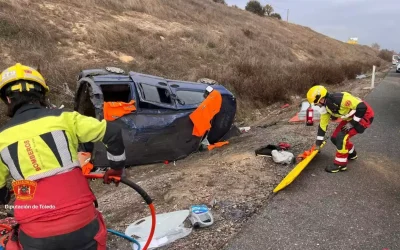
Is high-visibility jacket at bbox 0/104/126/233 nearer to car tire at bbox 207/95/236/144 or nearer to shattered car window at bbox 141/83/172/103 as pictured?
shattered car window at bbox 141/83/172/103

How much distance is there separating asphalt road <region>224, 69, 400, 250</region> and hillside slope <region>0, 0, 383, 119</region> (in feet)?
22.5

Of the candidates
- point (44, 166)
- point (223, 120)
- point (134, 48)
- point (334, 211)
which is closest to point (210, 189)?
point (334, 211)

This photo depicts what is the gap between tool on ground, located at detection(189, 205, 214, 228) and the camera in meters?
3.97

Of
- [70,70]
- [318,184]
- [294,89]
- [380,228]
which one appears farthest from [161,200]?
[294,89]

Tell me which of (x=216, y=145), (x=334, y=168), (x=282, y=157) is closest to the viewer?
(x=334, y=168)

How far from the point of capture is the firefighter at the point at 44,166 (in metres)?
2.04

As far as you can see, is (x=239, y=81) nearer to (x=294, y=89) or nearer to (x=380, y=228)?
(x=294, y=89)

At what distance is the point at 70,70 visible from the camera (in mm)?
10984

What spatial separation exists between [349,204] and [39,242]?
12.1 feet

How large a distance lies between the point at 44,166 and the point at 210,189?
10.4 feet

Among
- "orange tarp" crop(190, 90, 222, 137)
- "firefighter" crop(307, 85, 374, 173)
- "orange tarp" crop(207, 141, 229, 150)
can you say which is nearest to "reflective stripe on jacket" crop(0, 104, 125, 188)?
"firefighter" crop(307, 85, 374, 173)

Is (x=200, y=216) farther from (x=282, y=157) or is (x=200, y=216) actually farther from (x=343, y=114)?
(x=343, y=114)

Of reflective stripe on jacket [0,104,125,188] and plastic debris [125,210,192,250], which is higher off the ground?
reflective stripe on jacket [0,104,125,188]

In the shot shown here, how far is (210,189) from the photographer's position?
16.4 ft
